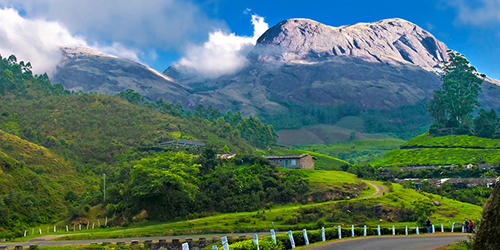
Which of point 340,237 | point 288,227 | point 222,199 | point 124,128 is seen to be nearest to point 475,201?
point 288,227

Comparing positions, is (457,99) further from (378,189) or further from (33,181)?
(33,181)

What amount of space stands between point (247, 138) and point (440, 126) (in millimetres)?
56907

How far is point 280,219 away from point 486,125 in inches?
3166

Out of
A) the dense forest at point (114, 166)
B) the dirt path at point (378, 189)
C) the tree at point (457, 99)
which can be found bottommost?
the dirt path at point (378, 189)

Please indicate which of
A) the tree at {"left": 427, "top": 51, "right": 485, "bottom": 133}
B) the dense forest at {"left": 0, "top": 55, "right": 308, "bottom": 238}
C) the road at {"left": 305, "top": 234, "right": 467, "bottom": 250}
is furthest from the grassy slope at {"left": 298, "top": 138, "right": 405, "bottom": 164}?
the road at {"left": 305, "top": 234, "right": 467, "bottom": 250}

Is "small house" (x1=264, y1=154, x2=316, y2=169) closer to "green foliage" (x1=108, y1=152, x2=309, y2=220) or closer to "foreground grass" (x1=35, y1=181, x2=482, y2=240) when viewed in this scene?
"green foliage" (x1=108, y1=152, x2=309, y2=220)

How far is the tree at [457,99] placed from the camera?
122375mm

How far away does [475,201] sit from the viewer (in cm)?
6322

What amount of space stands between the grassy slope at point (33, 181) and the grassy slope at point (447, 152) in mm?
70585

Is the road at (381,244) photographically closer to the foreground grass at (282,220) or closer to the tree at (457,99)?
the foreground grass at (282,220)

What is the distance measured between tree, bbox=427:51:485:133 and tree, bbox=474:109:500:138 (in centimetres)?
254

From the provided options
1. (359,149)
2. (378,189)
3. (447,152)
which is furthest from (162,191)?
(359,149)

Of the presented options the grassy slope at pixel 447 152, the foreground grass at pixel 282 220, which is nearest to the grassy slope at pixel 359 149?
the grassy slope at pixel 447 152

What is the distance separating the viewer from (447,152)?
100125 millimetres
